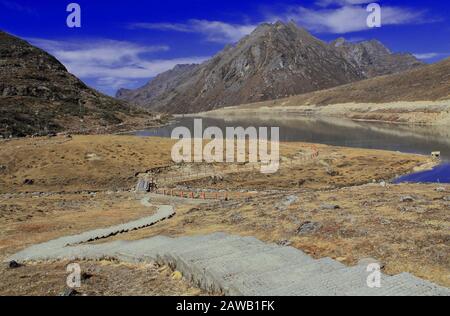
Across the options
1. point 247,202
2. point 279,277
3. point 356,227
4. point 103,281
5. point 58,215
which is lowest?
point 58,215

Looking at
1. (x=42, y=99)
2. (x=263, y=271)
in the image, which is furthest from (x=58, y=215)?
(x=42, y=99)

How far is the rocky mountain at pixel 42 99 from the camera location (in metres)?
122

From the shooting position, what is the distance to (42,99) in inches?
5881

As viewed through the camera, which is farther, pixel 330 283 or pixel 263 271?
pixel 263 271

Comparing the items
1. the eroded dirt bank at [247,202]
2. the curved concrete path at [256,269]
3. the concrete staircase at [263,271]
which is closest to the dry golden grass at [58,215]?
the eroded dirt bank at [247,202]

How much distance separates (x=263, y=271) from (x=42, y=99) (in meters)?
152

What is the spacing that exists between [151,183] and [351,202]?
31.6m

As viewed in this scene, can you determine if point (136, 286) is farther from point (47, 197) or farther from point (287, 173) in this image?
point (287, 173)

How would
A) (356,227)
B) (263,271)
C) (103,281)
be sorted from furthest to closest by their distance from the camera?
(356,227) < (103,281) < (263,271)

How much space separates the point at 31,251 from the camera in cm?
2334

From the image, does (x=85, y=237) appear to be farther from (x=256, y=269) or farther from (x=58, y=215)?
(x=256, y=269)

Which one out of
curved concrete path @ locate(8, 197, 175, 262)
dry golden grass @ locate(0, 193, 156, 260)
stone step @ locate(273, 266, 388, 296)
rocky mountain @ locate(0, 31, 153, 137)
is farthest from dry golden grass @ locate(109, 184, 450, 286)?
rocky mountain @ locate(0, 31, 153, 137)

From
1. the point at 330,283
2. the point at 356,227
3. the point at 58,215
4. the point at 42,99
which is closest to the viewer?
the point at 330,283

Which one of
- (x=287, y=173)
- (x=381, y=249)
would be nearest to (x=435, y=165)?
(x=287, y=173)
